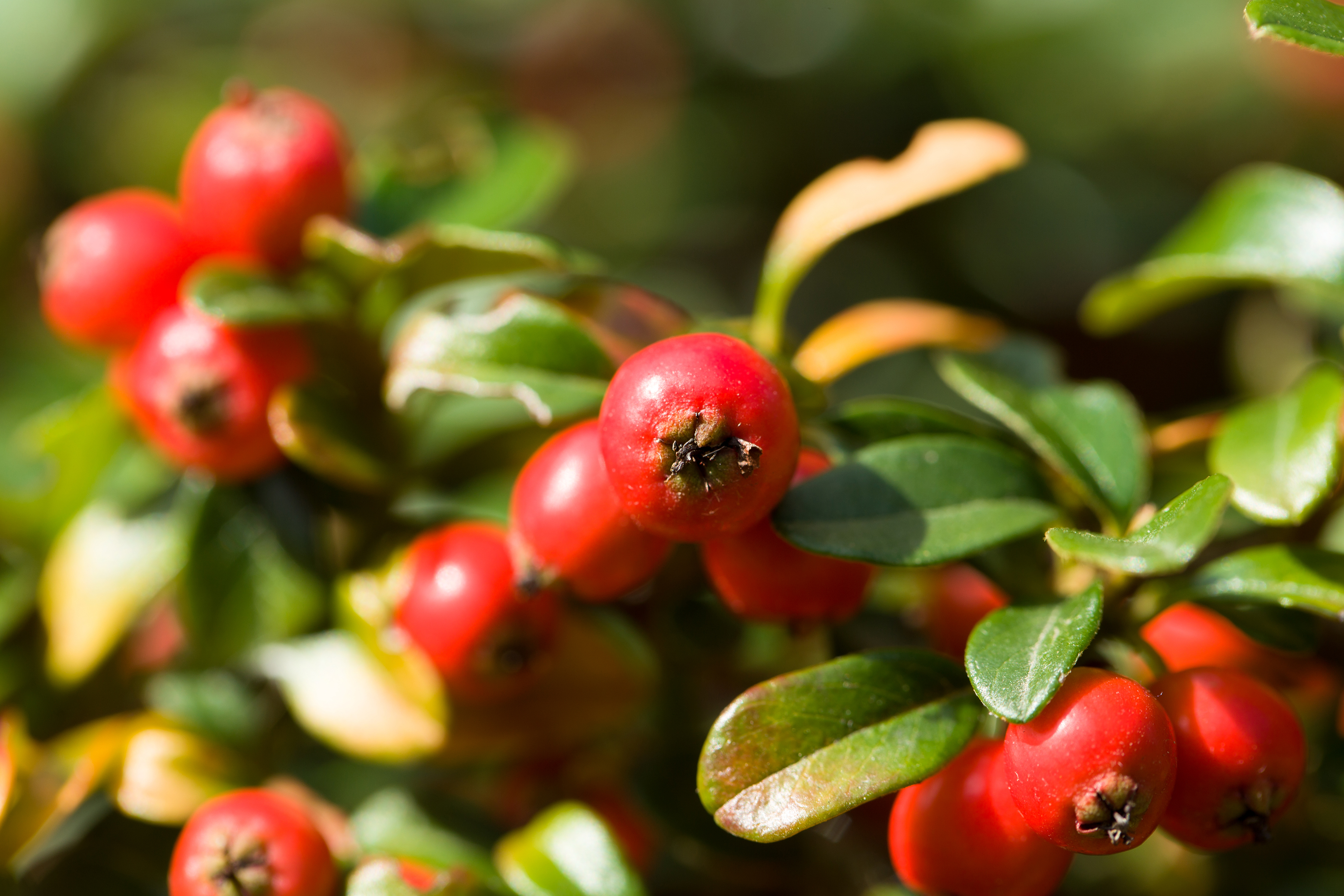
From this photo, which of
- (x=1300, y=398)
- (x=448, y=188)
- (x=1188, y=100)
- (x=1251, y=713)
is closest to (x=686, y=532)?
(x=1251, y=713)

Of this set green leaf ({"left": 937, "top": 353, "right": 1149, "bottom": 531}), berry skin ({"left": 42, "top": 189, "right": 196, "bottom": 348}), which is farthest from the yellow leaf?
berry skin ({"left": 42, "top": 189, "right": 196, "bottom": 348})

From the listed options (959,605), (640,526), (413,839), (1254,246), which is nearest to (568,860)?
(413,839)

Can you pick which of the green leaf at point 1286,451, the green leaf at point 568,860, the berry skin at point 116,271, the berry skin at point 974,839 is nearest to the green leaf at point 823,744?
the berry skin at point 974,839

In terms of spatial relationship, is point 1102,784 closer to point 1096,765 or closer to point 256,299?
point 1096,765

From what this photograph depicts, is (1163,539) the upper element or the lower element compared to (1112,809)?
upper

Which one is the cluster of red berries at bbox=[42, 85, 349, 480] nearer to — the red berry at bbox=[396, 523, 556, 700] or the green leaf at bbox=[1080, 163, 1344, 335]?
the red berry at bbox=[396, 523, 556, 700]

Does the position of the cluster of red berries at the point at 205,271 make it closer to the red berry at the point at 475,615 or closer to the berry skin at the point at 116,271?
the berry skin at the point at 116,271
